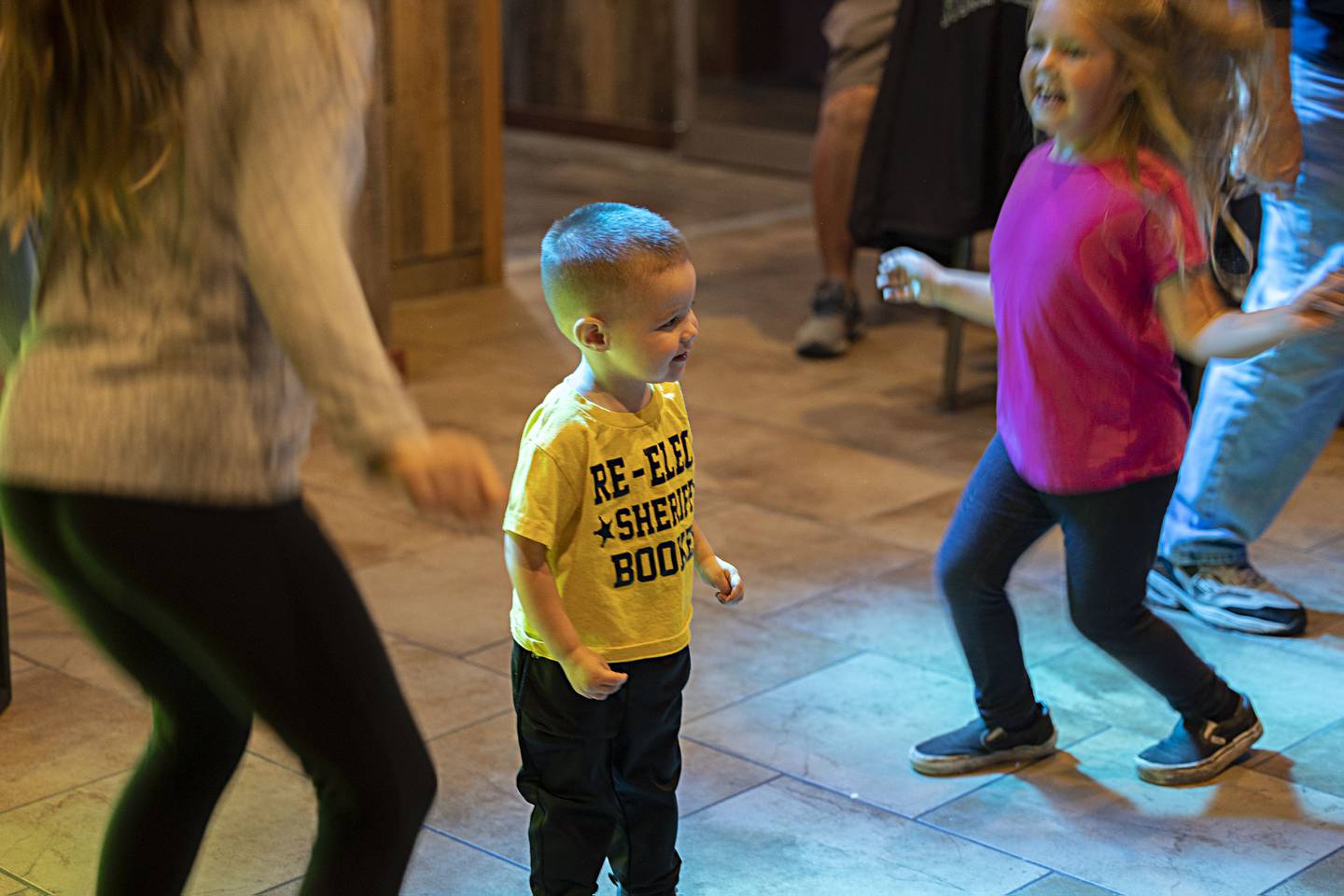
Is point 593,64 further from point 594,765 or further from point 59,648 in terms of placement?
point 594,765

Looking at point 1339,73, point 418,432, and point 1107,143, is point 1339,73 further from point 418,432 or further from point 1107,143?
point 418,432

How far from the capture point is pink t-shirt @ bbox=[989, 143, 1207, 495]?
2602 mm

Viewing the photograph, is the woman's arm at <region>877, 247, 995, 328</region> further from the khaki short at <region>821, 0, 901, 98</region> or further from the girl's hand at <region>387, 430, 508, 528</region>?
the khaki short at <region>821, 0, 901, 98</region>

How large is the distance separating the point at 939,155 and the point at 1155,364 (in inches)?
101

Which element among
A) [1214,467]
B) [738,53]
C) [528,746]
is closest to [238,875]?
[528,746]

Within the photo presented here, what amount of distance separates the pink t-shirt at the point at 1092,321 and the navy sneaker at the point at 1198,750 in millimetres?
496

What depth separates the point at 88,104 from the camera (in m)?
1.61

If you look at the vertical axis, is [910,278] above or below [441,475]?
below

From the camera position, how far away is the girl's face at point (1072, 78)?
2.61 metres

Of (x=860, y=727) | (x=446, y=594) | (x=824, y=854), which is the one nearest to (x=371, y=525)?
(x=446, y=594)

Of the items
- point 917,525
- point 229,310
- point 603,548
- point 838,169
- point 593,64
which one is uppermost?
point 229,310

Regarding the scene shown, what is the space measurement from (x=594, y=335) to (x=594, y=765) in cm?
54

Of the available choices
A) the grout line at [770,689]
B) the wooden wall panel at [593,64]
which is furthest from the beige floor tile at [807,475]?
the wooden wall panel at [593,64]

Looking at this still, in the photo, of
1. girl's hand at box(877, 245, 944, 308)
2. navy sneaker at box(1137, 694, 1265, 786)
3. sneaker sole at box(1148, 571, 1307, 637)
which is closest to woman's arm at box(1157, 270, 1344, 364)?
girl's hand at box(877, 245, 944, 308)
